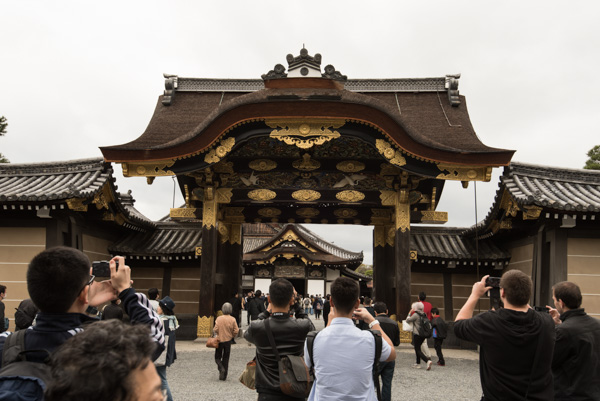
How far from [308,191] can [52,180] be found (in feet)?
21.6

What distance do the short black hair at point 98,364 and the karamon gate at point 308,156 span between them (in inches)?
400

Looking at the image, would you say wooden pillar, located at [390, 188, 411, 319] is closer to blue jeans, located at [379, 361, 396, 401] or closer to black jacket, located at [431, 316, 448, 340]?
black jacket, located at [431, 316, 448, 340]

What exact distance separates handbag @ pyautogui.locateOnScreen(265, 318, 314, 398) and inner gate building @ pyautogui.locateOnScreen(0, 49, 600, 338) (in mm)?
7698

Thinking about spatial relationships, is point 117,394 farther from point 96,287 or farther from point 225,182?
point 225,182

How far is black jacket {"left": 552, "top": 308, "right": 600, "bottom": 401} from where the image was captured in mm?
3600

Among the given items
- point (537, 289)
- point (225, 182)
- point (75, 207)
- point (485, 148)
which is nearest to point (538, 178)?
point (485, 148)

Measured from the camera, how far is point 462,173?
37.8ft

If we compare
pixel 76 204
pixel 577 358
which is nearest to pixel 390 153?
pixel 76 204

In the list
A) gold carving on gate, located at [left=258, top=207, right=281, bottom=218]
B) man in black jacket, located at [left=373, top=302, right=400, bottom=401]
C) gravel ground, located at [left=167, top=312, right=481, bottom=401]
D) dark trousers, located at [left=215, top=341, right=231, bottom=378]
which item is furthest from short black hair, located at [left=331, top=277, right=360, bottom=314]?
gold carving on gate, located at [left=258, top=207, right=281, bottom=218]

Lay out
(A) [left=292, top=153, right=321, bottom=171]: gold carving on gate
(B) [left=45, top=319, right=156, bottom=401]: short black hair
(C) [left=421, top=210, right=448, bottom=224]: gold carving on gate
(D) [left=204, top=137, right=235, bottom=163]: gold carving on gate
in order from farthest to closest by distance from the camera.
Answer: (C) [left=421, top=210, right=448, bottom=224]: gold carving on gate, (A) [left=292, top=153, right=321, bottom=171]: gold carving on gate, (D) [left=204, top=137, right=235, bottom=163]: gold carving on gate, (B) [left=45, top=319, right=156, bottom=401]: short black hair

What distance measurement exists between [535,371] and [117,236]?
46.1 ft

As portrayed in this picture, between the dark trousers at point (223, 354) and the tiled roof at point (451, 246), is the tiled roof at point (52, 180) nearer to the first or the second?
the dark trousers at point (223, 354)

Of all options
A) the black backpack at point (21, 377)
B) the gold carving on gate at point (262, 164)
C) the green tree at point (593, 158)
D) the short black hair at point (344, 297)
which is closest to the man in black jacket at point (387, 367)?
the short black hair at point (344, 297)

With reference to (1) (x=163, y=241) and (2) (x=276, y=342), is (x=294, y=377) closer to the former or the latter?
(2) (x=276, y=342)
